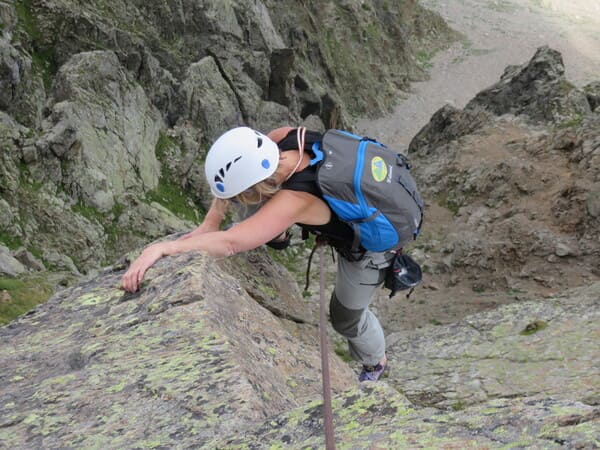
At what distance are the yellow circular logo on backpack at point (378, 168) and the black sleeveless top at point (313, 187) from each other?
601 millimetres

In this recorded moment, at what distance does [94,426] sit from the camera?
4.11 metres

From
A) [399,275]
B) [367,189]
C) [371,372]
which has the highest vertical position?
[367,189]

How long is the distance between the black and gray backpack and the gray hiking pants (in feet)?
2.50

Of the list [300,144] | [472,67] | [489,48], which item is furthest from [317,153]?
[489,48]

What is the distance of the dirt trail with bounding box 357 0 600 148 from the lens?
5697 centimetres

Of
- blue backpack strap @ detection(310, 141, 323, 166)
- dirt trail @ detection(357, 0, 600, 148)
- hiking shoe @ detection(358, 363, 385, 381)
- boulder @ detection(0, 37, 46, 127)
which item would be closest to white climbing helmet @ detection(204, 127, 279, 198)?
blue backpack strap @ detection(310, 141, 323, 166)

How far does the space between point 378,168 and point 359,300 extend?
2.16 metres

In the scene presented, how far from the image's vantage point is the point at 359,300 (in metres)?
6.95

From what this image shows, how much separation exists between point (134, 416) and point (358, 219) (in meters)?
2.82

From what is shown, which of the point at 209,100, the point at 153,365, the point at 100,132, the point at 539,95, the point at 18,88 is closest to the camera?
the point at 153,365

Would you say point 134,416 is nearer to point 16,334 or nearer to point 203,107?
point 16,334

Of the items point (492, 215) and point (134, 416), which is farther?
point (492, 215)

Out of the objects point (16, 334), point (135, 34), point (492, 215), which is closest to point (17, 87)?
point (135, 34)

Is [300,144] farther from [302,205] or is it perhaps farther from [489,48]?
[489,48]
